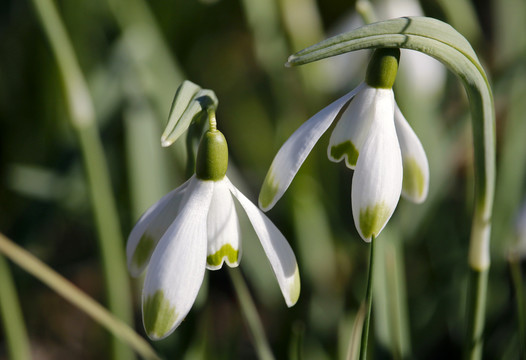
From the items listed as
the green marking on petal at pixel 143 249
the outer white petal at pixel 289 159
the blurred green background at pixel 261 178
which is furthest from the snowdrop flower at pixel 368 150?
the blurred green background at pixel 261 178

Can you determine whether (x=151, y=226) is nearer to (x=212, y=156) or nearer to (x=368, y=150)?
(x=212, y=156)

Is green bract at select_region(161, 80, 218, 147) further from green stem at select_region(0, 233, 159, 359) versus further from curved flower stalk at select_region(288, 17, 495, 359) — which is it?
green stem at select_region(0, 233, 159, 359)

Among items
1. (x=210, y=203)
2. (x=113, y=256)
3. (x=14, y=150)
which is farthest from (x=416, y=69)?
(x=14, y=150)

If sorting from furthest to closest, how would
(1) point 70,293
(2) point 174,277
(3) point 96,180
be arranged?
(3) point 96,180
(1) point 70,293
(2) point 174,277

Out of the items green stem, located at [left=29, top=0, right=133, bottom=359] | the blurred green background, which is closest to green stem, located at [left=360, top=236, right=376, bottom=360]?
the blurred green background

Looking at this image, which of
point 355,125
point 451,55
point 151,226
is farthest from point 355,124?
point 151,226

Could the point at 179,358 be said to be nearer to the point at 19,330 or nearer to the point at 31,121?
the point at 19,330

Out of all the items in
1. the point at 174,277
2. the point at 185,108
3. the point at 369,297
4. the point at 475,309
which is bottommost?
the point at 475,309
